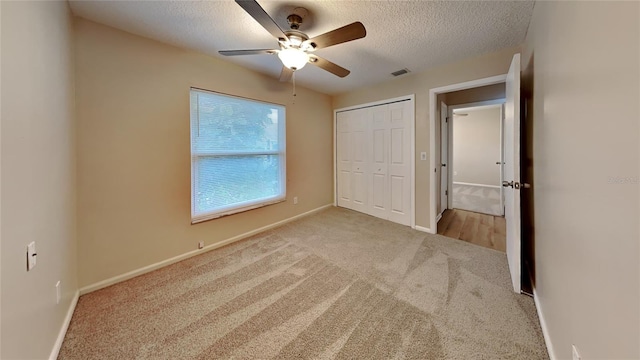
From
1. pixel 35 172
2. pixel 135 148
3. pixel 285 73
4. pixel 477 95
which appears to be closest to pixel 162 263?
pixel 135 148

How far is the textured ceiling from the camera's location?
5.73ft

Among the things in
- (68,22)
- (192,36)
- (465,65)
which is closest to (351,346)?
(192,36)

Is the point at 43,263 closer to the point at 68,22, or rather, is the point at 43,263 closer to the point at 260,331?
the point at 260,331

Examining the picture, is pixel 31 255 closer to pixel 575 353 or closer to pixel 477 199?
pixel 575 353

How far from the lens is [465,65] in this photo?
9.20ft

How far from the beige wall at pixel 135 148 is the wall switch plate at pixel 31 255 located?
96 centimetres

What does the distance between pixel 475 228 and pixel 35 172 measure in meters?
4.45

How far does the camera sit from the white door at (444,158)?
12.6 ft

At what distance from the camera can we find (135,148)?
7.02ft

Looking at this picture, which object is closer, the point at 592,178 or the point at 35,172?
the point at 592,178

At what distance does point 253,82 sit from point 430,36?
2.13 m

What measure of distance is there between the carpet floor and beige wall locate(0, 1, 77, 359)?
1.19 ft

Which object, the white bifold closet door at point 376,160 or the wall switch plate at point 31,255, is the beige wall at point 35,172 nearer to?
the wall switch plate at point 31,255

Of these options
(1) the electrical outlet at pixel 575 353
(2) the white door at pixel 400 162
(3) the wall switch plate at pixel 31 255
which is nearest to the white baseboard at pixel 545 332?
(1) the electrical outlet at pixel 575 353
